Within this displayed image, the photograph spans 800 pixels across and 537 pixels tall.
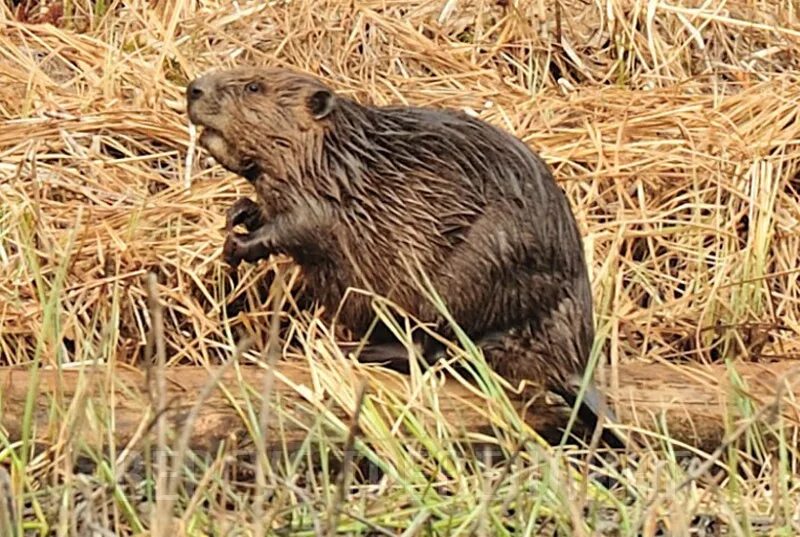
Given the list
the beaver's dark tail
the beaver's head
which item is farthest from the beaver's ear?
the beaver's dark tail

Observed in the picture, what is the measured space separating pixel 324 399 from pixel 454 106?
1.59 metres

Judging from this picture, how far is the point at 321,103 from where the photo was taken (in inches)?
134

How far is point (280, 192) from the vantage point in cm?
339

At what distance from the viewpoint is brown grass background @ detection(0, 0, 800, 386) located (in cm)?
371

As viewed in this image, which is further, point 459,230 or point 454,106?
point 454,106

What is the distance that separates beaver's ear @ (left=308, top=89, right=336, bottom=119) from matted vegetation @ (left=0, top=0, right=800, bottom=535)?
0.44m

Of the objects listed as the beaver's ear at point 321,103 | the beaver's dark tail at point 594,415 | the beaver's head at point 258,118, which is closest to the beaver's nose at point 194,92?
the beaver's head at point 258,118

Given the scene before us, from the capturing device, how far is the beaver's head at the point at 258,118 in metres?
3.40

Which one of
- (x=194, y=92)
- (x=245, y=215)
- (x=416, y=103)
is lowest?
(x=416, y=103)

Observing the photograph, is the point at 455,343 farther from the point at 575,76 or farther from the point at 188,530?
the point at 575,76

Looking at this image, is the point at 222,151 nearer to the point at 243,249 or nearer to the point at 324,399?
the point at 243,249

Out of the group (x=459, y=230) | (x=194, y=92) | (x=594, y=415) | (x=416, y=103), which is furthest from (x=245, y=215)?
Answer: (x=416, y=103)

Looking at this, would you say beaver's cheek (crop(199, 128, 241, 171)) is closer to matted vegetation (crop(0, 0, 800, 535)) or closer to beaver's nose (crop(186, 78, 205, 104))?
beaver's nose (crop(186, 78, 205, 104))

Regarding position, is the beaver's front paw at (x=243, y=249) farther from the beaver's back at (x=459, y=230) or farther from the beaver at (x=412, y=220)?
the beaver's back at (x=459, y=230)
